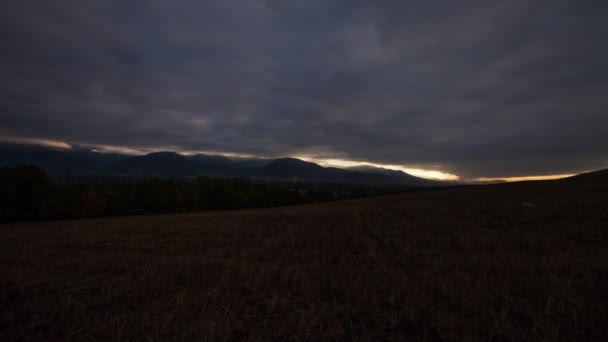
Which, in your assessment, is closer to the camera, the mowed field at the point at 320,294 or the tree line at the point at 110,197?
the mowed field at the point at 320,294

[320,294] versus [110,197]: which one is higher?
[320,294]

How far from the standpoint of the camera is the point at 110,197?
2103 inches

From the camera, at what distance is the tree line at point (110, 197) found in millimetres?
35969

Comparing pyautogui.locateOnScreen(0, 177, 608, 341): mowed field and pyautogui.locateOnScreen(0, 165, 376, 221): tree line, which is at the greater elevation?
pyautogui.locateOnScreen(0, 177, 608, 341): mowed field

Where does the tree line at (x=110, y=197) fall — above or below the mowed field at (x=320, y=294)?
below

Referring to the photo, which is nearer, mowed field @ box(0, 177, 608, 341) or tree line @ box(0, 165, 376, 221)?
mowed field @ box(0, 177, 608, 341)

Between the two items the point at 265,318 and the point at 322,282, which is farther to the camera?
the point at 322,282

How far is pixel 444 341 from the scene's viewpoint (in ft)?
11.8

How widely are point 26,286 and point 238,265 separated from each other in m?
5.24

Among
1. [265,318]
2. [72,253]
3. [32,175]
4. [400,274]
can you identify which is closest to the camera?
[265,318]

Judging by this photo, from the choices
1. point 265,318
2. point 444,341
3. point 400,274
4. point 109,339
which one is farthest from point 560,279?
point 109,339

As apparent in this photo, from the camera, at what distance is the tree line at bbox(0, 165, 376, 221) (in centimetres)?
3597

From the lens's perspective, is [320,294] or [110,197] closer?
[320,294]

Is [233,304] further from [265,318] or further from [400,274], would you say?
[400,274]
